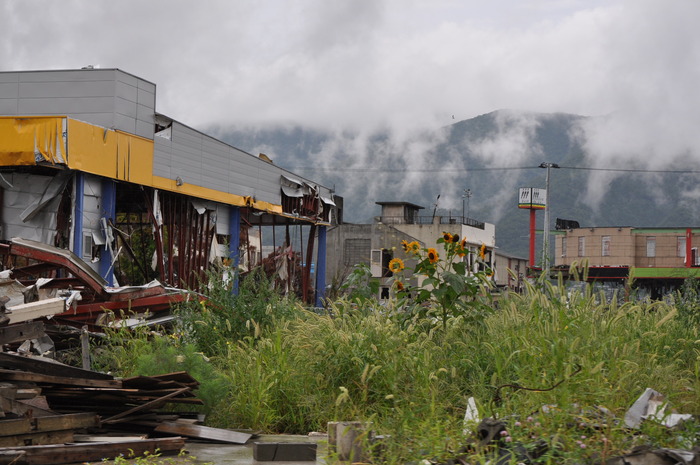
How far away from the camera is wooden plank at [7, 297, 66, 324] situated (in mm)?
9781

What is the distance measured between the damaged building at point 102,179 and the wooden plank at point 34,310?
2.10m

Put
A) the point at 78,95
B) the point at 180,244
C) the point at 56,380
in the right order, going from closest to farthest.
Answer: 1. the point at 56,380
2. the point at 78,95
3. the point at 180,244

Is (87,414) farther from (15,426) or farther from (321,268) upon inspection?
(321,268)

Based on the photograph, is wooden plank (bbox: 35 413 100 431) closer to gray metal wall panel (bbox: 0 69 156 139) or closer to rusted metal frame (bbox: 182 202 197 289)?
gray metal wall panel (bbox: 0 69 156 139)

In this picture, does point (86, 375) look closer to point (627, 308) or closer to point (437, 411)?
point (437, 411)

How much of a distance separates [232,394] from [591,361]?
4.01 m

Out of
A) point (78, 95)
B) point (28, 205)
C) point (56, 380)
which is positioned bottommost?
point (56, 380)

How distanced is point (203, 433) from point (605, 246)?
82.5m

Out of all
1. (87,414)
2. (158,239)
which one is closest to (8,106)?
(158,239)

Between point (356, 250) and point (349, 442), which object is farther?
point (356, 250)

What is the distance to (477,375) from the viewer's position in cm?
810

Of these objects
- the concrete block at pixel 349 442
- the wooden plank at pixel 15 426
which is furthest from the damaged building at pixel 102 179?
the concrete block at pixel 349 442

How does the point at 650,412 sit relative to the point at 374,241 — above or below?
below

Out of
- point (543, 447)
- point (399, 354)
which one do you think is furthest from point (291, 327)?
point (543, 447)
